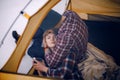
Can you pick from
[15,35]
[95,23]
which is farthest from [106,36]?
[15,35]

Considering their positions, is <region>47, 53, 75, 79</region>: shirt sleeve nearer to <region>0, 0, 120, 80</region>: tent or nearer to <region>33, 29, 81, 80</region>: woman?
<region>33, 29, 81, 80</region>: woman

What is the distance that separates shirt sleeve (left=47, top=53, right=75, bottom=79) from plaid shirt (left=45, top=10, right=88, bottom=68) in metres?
0.03

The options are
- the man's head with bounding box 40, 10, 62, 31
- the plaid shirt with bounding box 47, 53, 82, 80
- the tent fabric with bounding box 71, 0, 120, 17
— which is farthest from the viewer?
the tent fabric with bounding box 71, 0, 120, 17

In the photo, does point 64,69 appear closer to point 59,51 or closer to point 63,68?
point 63,68

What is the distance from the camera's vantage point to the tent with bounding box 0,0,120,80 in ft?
4.82

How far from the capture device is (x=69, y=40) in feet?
5.00

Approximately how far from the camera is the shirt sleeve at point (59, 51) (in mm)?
1466

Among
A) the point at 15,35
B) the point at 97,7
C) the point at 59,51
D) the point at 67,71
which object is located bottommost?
the point at 67,71

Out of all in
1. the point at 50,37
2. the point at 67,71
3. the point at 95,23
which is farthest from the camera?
the point at 95,23

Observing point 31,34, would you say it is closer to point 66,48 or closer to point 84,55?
point 66,48

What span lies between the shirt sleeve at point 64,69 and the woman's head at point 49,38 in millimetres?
155

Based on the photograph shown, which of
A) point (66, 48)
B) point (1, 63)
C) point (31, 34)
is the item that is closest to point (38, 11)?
point (31, 34)

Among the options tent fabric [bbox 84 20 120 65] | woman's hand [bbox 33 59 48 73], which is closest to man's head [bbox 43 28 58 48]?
woman's hand [bbox 33 59 48 73]

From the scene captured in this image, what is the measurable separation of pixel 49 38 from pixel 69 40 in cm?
15
